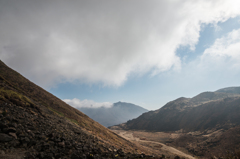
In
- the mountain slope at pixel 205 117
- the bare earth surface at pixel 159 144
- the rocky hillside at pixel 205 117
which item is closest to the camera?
the bare earth surface at pixel 159 144

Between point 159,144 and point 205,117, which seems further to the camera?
point 205,117

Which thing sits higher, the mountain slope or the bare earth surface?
the mountain slope

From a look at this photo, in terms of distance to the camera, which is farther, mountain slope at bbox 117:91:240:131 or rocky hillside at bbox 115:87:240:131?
mountain slope at bbox 117:91:240:131

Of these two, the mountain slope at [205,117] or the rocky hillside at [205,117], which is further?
the mountain slope at [205,117]

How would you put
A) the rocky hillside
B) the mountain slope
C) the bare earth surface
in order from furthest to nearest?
the mountain slope → the rocky hillside → the bare earth surface

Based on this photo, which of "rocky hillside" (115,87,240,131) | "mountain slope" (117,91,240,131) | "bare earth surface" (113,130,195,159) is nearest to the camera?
"bare earth surface" (113,130,195,159)

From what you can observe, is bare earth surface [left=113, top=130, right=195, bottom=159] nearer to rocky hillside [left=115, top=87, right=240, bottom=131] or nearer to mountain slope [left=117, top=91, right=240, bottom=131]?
rocky hillside [left=115, top=87, right=240, bottom=131]

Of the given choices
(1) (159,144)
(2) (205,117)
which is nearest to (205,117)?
(2) (205,117)

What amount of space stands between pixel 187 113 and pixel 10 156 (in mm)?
168936

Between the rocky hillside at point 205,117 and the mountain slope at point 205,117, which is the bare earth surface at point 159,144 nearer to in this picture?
the rocky hillside at point 205,117

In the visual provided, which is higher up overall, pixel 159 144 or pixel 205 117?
pixel 205 117

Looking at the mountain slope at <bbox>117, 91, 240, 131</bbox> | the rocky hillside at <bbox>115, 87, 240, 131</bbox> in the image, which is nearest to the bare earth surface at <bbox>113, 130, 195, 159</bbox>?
the rocky hillside at <bbox>115, 87, 240, 131</bbox>

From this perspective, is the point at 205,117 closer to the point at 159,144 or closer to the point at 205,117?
the point at 205,117

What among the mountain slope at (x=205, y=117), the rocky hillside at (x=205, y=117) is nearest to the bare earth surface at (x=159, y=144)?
the rocky hillside at (x=205, y=117)
